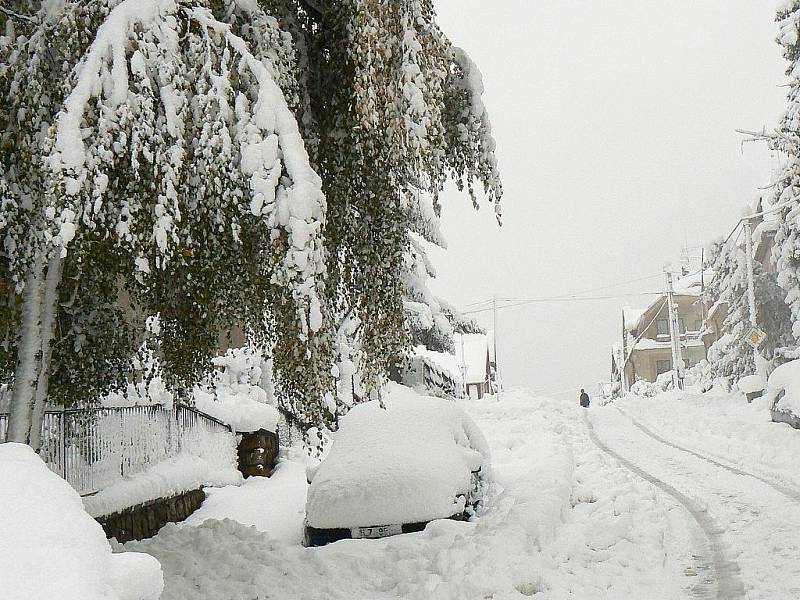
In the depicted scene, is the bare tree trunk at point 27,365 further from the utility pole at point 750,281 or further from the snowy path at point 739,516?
the utility pole at point 750,281

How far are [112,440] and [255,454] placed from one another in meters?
6.59

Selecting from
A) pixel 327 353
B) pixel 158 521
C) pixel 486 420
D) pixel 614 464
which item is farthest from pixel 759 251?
pixel 327 353

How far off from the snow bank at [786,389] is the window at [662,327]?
51.9 m

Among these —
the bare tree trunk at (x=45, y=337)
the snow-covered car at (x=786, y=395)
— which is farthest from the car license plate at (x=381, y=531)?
the snow-covered car at (x=786, y=395)

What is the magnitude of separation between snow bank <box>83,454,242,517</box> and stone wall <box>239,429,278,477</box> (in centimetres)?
119

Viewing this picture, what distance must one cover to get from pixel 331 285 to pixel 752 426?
16.6 metres

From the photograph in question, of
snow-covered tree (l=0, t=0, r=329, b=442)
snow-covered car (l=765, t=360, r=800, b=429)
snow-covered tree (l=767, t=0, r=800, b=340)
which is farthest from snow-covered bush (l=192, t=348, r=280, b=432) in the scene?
snow-covered car (l=765, t=360, r=800, b=429)

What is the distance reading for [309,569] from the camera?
7637 mm

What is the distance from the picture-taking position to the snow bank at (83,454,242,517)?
945 cm

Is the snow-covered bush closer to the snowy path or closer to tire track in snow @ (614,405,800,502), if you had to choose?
the snowy path

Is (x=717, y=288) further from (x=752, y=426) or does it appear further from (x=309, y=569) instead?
(x=309, y=569)

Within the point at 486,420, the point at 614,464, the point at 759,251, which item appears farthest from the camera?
Result: the point at 759,251

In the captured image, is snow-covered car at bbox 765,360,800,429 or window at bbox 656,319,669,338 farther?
window at bbox 656,319,669,338

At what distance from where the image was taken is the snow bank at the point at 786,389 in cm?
1795
